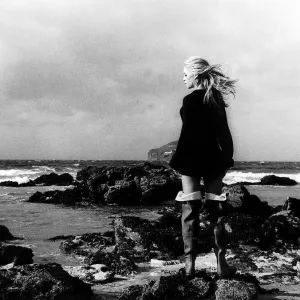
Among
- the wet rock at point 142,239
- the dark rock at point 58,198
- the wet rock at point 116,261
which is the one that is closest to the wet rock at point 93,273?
the wet rock at point 116,261

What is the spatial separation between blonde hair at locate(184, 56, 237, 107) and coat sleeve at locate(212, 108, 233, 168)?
11cm

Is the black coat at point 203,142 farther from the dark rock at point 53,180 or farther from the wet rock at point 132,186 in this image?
the dark rock at point 53,180

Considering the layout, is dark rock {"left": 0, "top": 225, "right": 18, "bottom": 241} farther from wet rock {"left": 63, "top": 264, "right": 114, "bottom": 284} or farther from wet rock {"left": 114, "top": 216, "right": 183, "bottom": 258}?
wet rock {"left": 63, "top": 264, "right": 114, "bottom": 284}

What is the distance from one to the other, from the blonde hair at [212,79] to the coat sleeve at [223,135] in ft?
0.37

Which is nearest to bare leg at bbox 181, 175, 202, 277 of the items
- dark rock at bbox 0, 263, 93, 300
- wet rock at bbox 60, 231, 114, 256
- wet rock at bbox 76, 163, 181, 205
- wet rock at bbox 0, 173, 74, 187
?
dark rock at bbox 0, 263, 93, 300

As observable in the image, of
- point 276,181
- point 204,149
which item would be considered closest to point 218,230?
point 204,149

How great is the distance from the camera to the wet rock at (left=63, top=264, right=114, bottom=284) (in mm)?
4715

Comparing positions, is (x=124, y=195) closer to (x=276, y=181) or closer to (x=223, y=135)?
(x=223, y=135)

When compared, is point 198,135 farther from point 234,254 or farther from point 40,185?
point 40,185

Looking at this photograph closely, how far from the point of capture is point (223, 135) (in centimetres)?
404

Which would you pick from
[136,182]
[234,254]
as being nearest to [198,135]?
[234,254]

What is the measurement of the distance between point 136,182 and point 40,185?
40.0 feet

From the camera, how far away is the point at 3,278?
3.94m

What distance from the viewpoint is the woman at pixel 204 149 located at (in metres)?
4.05
